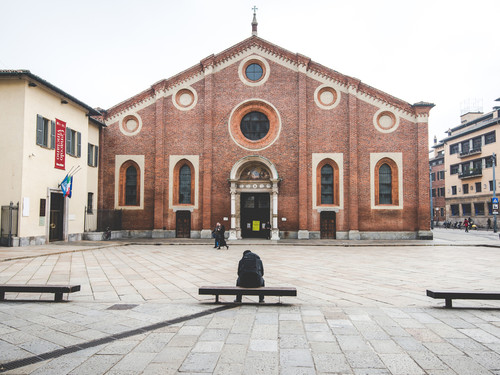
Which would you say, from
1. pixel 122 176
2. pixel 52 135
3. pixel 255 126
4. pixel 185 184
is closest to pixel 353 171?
pixel 255 126

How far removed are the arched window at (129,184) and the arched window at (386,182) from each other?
1723 centimetres

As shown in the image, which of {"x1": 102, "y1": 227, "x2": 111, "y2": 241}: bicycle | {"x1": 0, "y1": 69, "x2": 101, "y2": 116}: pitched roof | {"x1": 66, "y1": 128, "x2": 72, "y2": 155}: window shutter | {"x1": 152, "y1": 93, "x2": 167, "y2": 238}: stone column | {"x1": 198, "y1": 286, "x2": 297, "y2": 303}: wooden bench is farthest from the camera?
{"x1": 152, "y1": 93, "x2": 167, "y2": 238}: stone column

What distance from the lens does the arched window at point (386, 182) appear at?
26484mm

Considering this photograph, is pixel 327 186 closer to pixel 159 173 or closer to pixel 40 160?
pixel 159 173

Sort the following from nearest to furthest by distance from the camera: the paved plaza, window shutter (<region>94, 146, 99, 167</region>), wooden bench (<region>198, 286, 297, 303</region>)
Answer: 1. the paved plaza
2. wooden bench (<region>198, 286, 297, 303</region>)
3. window shutter (<region>94, 146, 99, 167</region>)

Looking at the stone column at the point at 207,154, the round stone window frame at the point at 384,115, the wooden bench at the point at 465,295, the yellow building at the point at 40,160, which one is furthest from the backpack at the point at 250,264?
the round stone window frame at the point at 384,115

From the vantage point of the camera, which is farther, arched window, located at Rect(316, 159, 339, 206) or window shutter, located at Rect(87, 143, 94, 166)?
arched window, located at Rect(316, 159, 339, 206)

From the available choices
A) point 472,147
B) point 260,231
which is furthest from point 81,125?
point 472,147

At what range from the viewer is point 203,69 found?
90.0 ft

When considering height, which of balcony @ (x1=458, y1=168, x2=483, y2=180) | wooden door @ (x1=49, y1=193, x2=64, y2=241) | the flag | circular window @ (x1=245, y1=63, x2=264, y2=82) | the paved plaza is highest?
circular window @ (x1=245, y1=63, x2=264, y2=82)

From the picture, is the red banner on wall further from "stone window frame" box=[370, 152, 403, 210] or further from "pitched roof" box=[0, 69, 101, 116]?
"stone window frame" box=[370, 152, 403, 210]

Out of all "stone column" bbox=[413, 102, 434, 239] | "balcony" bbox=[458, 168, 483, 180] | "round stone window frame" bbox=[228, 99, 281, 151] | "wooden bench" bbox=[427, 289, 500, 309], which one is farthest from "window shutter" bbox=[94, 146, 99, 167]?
"balcony" bbox=[458, 168, 483, 180]

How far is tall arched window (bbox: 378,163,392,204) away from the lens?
26719 mm

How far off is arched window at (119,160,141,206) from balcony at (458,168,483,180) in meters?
45.1
